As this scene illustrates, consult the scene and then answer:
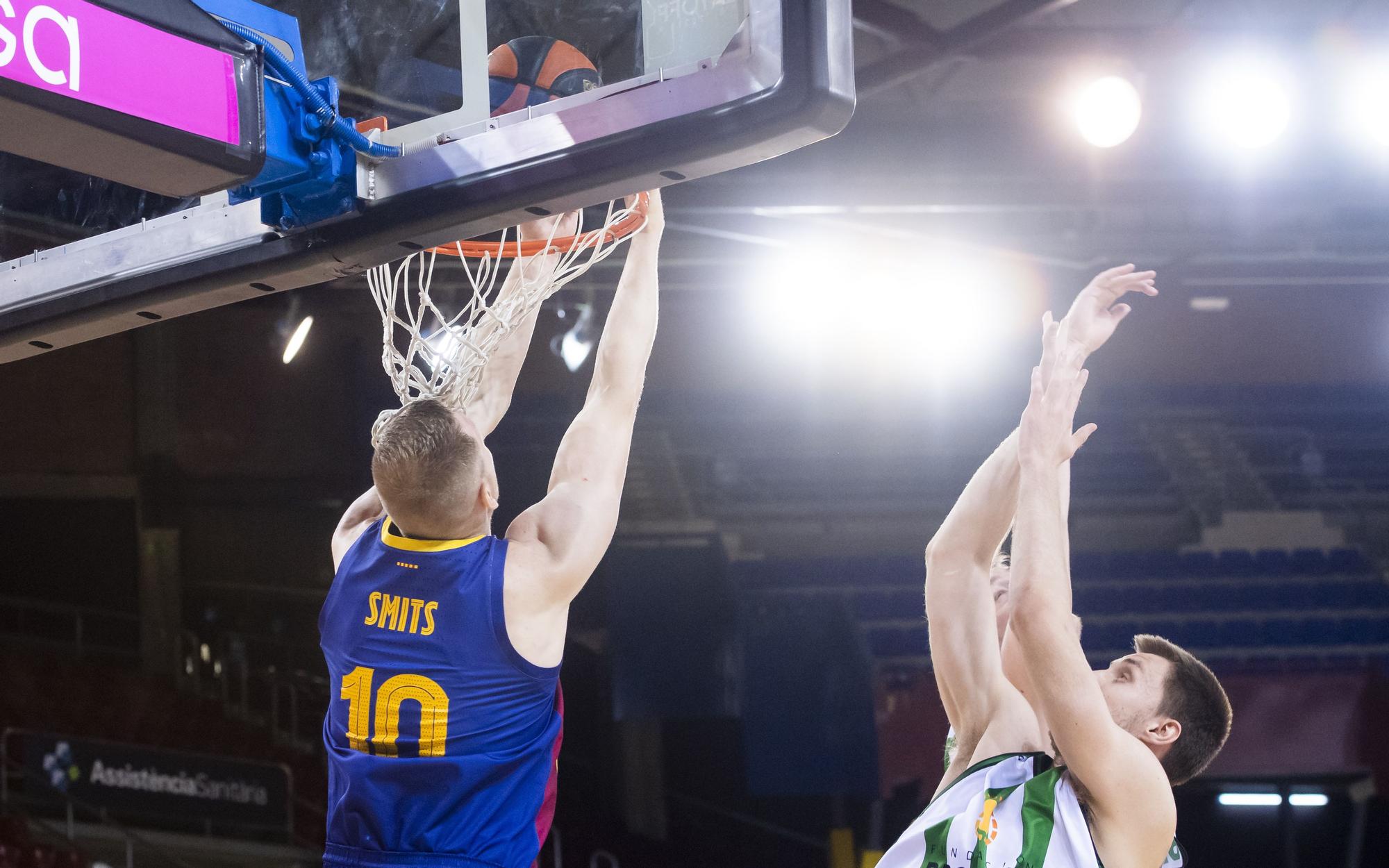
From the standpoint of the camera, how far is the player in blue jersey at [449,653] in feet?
6.75

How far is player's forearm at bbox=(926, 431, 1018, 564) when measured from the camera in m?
2.47

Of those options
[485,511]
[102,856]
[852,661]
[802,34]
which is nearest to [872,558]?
[852,661]

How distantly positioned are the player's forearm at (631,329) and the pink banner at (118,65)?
2.91ft

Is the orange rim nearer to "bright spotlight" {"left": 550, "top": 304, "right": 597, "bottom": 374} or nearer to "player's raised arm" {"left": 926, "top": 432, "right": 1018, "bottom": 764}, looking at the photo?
"player's raised arm" {"left": 926, "top": 432, "right": 1018, "bottom": 764}

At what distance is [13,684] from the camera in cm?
897

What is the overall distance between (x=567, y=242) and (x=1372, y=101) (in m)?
5.71

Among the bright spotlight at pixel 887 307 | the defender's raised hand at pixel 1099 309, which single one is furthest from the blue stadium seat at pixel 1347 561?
the defender's raised hand at pixel 1099 309

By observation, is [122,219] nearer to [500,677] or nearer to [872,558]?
[500,677]

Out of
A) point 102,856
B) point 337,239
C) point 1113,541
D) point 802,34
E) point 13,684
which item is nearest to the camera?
point 802,34

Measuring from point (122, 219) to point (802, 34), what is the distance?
4.06 ft

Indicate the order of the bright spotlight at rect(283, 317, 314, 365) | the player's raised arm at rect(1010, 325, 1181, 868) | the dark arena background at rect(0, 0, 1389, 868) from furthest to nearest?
1. the bright spotlight at rect(283, 317, 314, 365)
2. the dark arena background at rect(0, 0, 1389, 868)
3. the player's raised arm at rect(1010, 325, 1181, 868)

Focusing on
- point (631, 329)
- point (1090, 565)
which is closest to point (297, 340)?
point (1090, 565)

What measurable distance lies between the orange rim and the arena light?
6936mm

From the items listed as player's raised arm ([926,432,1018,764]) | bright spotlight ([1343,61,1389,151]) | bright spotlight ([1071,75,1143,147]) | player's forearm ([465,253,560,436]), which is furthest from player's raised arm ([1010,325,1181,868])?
bright spotlight ([1343,61,1389,151])
